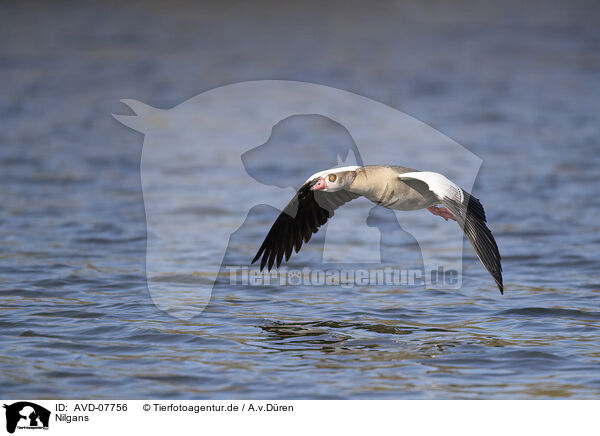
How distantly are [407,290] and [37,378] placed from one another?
4612 mm

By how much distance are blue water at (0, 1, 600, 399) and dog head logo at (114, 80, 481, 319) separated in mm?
330

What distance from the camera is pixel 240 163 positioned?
62.1ft

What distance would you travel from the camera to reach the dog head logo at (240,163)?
43.0ft

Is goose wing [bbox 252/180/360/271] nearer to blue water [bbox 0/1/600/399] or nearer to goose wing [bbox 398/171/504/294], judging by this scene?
blue water [bbox 0/1/600/399]

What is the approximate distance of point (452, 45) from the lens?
28375mm

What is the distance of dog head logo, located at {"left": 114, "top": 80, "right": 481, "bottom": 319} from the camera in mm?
13094
